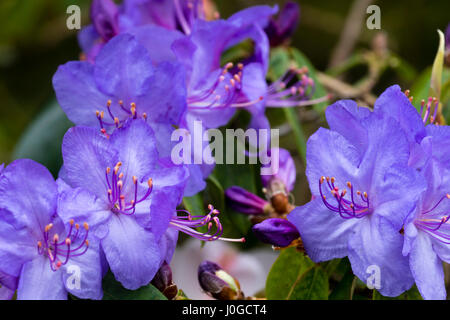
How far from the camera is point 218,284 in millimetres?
860

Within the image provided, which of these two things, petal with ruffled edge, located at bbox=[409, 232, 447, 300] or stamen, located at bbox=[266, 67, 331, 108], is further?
stamen, located at bbox=[266, 67, 331, 108]

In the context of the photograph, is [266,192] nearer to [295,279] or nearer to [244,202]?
[244,202]

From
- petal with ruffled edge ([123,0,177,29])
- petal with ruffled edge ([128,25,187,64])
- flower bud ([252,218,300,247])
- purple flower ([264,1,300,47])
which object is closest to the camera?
flower bud ([252,218,300,247])

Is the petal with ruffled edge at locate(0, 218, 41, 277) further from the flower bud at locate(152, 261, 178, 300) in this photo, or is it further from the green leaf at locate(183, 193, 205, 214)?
the green leaf at locate(183, 193, 205, 214)

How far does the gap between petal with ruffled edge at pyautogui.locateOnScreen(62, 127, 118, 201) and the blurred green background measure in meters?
1.31

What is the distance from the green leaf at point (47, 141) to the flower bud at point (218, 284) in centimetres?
43

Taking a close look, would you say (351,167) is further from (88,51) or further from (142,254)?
(88,51)

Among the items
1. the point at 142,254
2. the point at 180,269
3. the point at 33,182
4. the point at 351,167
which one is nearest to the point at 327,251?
the point at 351,167

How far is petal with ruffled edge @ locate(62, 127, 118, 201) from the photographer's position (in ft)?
2.47

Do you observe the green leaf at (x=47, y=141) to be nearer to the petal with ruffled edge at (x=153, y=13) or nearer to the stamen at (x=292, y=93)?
the petal with ruffled edge at (x=153, y=13)

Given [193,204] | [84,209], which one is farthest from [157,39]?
[84,209]

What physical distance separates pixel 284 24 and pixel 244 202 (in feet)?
1.44

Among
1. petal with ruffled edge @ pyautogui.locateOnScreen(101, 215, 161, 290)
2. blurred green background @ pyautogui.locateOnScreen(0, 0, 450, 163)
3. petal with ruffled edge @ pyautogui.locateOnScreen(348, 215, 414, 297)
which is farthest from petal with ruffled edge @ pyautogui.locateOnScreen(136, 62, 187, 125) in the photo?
blurred green background @ pyautogui.locateOnScreen(0, 0, 450, 163)
